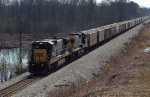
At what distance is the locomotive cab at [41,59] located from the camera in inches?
880

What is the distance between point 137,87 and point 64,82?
555cm

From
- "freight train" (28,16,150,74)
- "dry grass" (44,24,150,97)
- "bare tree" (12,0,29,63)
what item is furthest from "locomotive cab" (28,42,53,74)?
"bare tree" (12,0,29,63)

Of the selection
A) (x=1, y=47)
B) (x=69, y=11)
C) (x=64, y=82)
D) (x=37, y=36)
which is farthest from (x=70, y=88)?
(x=69, y=11)

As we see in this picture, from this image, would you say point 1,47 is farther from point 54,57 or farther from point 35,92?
point 35,92

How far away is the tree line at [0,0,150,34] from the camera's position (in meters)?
70.9

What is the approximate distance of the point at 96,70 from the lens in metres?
25.5

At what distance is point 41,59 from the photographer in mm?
22656

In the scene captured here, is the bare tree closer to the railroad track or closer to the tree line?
the tree line

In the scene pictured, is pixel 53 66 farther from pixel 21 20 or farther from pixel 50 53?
pixel 21 20

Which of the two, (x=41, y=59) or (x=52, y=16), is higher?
(x=52, y=16)

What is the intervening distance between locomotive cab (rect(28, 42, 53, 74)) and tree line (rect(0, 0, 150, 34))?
34.8 metres

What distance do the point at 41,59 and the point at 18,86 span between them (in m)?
4.10

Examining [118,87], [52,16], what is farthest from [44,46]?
[52,16]

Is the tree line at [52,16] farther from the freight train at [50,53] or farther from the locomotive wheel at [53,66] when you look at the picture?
the locomotive wheel at [53,66]
